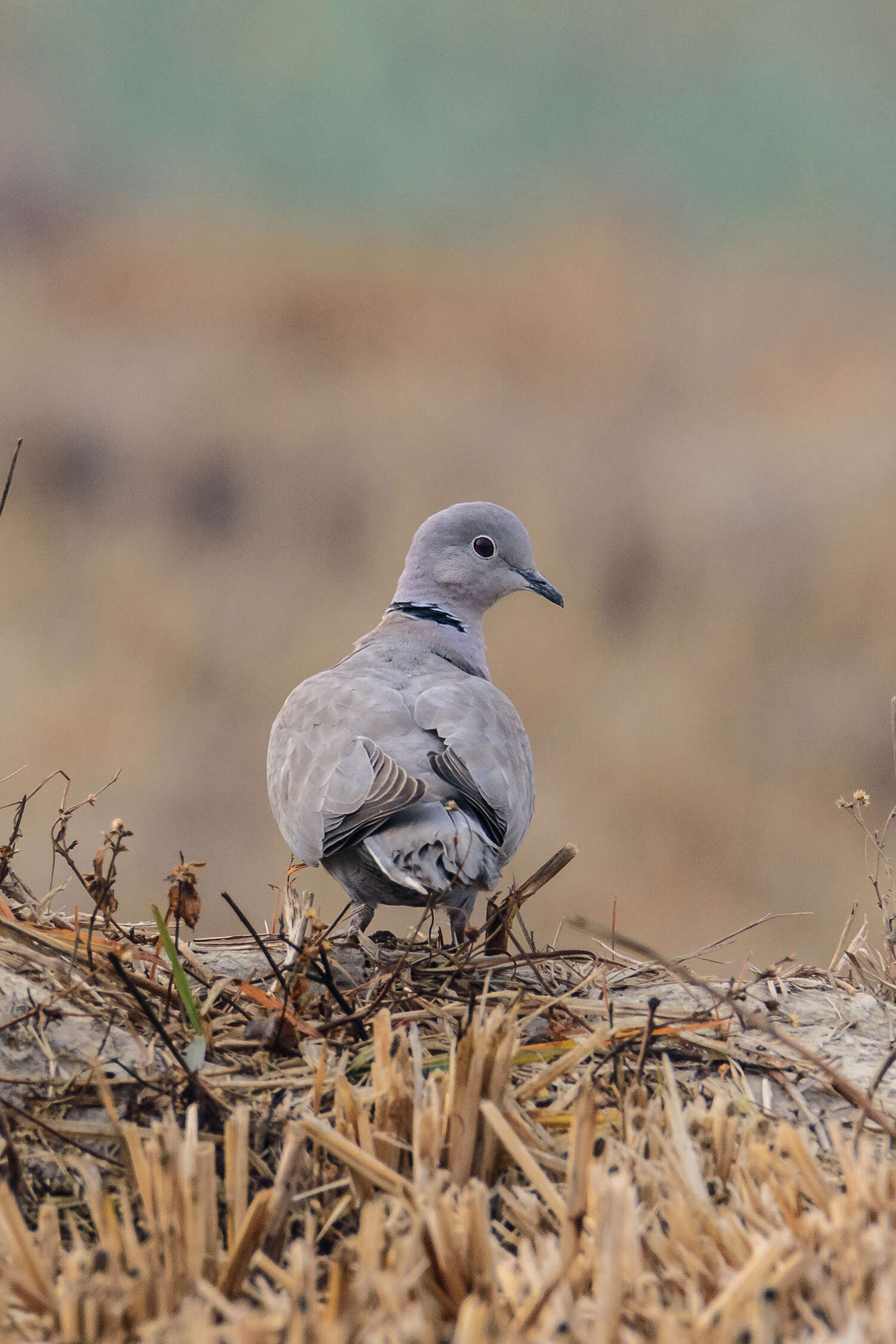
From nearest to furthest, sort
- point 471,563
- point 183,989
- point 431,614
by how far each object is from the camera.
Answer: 1. point 183,989
2. point 431,614
3. point 471,563

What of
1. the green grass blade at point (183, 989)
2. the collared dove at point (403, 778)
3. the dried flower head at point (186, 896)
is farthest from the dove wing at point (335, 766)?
the green grass blade at point (183, 989)

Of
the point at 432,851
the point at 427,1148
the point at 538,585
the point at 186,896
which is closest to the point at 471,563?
the point at 538,585

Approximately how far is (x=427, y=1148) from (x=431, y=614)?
2.19 meters

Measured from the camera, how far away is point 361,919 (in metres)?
2.34

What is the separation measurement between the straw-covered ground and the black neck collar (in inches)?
58.0

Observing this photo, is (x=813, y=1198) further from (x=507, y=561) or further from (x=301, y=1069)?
(x=507, y=561)

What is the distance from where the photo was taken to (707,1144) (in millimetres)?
1132

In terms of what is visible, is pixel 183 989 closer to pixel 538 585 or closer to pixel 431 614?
pixel 431 614

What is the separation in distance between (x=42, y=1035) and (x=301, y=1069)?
0.97ft

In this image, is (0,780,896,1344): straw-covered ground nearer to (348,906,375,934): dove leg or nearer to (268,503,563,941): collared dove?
(268,503,563,941): collared dove

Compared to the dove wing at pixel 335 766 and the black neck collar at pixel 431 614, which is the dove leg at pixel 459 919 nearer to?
the dove wing at pixel 335 766

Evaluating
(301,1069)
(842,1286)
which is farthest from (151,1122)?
(842,1286)

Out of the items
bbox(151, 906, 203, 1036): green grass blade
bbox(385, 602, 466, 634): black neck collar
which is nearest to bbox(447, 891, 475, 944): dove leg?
bbox(151, 906, 203, 1036): green grass blade

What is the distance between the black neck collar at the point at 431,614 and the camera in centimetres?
314
